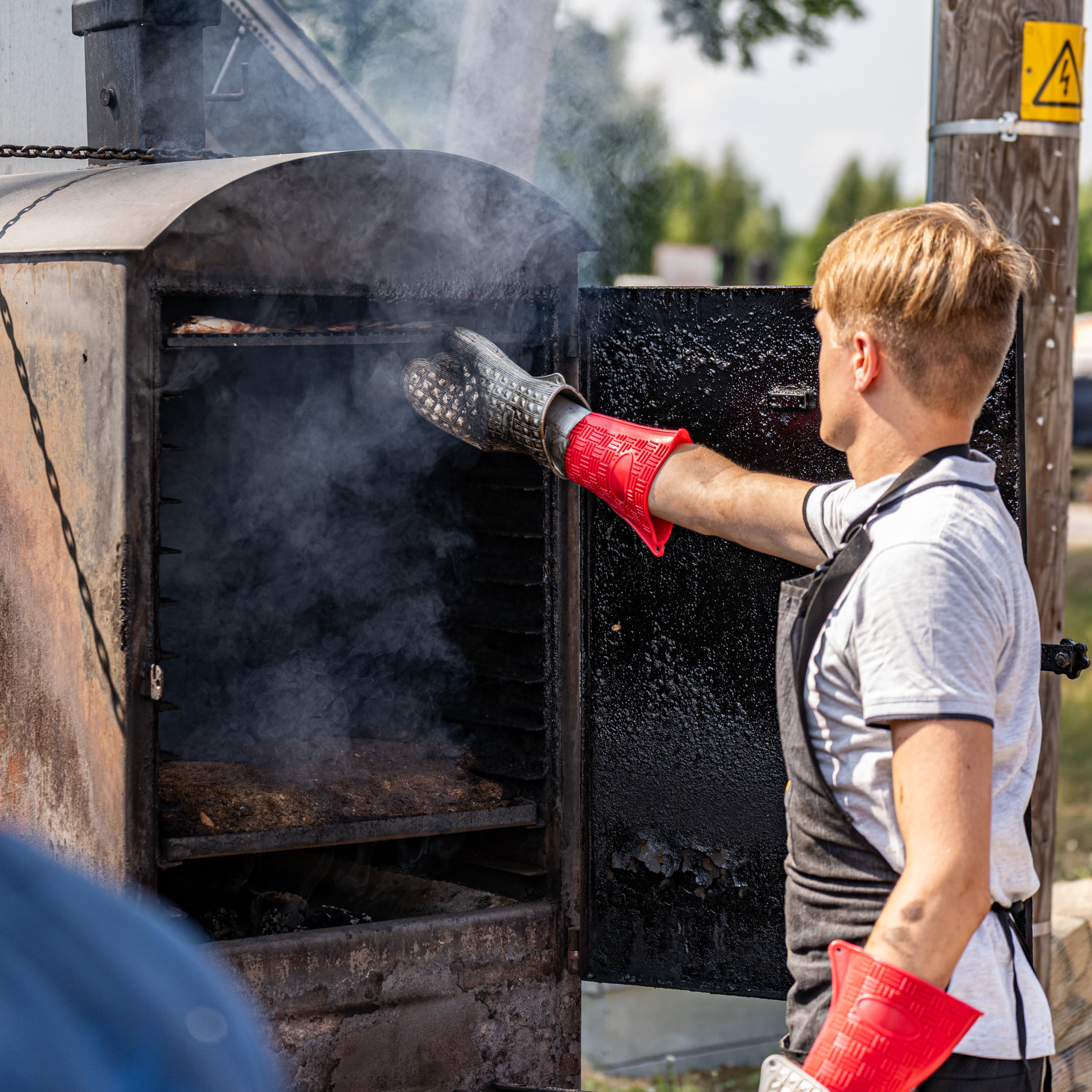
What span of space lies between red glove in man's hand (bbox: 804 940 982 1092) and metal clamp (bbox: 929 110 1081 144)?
2430 mm

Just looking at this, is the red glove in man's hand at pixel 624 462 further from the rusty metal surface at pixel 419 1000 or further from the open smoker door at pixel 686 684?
the rusty metal surface at pixel 419 1000

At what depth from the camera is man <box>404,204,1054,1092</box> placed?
5.07ft

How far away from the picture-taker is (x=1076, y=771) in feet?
24.5

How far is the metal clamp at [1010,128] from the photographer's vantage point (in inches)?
129

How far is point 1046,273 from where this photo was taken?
3.36 m

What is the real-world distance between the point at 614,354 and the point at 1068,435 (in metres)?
1.40

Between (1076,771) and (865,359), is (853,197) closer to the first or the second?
(1076,771)

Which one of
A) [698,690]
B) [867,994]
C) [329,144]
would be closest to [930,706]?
[867,994]

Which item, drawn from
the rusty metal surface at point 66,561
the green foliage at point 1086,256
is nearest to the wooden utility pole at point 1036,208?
the rusty metal surface at point 66,561

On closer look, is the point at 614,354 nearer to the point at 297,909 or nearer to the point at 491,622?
the point at 491,622

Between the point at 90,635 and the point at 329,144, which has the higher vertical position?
the point at 329,144

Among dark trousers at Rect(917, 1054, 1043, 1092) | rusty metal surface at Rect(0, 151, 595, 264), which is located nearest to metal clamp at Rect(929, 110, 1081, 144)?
rusty metal surface at Rect(0, 151, 595, 264)

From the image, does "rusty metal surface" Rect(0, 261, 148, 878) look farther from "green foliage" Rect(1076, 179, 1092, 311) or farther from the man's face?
"green foliage" Rect(1076, 179, 1092, 311)

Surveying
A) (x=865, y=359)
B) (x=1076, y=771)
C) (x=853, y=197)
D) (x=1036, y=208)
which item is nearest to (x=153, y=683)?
(x=865, y=359)
